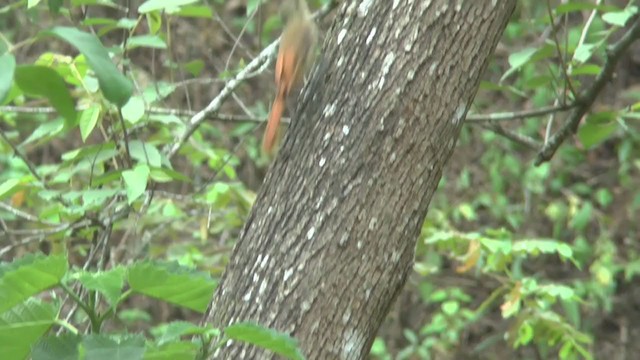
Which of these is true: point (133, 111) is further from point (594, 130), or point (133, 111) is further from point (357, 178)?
point (594, 130)

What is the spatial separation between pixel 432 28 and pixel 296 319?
46cm

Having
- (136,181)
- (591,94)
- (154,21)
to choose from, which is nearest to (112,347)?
(136,181)

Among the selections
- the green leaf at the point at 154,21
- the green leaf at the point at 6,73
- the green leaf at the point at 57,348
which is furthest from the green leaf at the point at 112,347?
the green leaf at the point at 154,21

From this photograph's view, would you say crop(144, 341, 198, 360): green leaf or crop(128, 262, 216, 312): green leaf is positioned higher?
crop(128, 262, 216, 312): green leaf

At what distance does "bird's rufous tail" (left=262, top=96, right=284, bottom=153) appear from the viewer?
1.82 meters

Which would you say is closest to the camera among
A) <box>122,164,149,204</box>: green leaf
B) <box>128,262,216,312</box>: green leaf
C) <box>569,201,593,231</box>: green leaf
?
<box>128,262,216,312</box>: green leaf

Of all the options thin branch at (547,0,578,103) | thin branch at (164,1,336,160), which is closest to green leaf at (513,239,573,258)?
thin branch at (547,0,578,103)

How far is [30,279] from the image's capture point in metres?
0.99

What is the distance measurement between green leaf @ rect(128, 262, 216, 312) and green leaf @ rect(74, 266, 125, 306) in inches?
0.5

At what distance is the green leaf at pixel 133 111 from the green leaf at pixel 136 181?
0.15m

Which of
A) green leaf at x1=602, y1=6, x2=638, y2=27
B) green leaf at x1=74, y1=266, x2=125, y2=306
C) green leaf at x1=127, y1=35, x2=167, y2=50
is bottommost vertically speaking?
green leaf at x1=74, y1=266, x2=125, y2=306

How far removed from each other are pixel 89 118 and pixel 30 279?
979 mm

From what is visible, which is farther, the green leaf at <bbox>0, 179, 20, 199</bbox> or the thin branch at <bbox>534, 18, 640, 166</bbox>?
the thin branch at <bbox>534, 18, 640, 166</bbox>

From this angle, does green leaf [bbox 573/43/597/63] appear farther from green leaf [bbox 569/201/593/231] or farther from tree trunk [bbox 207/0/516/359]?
green leaf [bbox 569/201/593/231]
